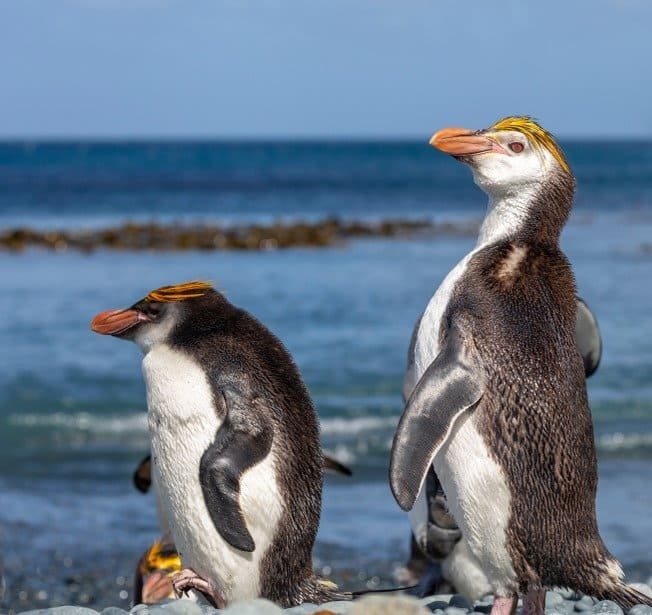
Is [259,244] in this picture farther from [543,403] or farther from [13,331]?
[543,403]

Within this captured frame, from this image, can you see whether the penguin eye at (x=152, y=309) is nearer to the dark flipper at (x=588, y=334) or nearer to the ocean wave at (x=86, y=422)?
the dark flipper at (x=588, y=334)

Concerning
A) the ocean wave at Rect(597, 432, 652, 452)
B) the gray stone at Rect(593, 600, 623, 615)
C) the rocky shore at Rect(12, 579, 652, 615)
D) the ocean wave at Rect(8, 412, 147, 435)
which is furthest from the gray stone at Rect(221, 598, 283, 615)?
the ocean wave at Rect(8, 412, 147, 435)

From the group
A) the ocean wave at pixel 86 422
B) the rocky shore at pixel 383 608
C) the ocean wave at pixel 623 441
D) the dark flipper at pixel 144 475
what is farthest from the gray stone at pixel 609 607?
the ocean wave at pixel 86 422

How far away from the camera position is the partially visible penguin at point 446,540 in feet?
20.6

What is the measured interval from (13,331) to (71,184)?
→ 168ft

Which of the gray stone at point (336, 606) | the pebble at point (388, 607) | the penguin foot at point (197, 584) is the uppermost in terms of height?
the pebble at point (388, 607)

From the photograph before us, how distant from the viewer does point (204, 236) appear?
108 feet

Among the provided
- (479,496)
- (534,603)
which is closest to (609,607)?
(534,603)

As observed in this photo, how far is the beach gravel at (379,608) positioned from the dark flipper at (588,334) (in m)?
1.44

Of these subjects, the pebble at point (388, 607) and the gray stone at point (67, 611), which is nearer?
the pebble at point (388, 607)

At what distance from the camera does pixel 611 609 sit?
15.1 ft

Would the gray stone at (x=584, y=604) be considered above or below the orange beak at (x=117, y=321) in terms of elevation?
below

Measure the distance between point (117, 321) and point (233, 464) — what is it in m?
0.79

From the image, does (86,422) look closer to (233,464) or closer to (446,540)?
(446,540)
